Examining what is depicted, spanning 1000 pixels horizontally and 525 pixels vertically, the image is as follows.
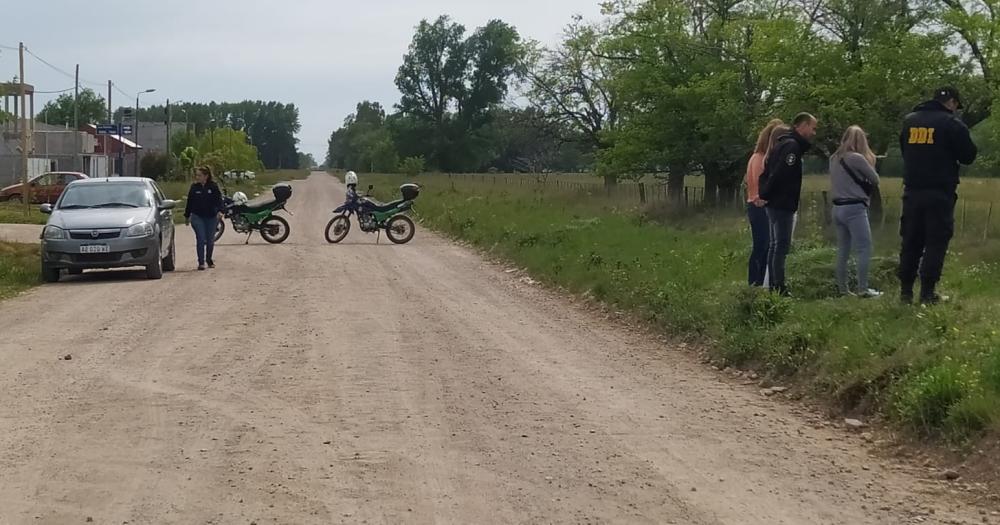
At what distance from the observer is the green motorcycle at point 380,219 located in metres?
24.2

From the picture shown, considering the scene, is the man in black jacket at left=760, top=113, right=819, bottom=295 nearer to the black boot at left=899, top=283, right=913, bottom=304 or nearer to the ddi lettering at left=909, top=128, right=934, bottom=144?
the black boot at left=899, top=283, right=913, bottom=304

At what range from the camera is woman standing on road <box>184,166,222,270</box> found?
18.8 meters

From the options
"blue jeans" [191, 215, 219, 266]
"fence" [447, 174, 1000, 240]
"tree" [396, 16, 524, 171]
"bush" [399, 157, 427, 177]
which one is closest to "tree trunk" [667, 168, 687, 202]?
"fence" [447, 174, 1000, 240]

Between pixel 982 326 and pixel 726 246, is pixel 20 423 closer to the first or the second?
pixel 982 326

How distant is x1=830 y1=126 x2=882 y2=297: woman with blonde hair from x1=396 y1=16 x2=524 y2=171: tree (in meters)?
96.4

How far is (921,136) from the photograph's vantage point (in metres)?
9.43

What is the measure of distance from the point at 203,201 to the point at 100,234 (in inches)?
108

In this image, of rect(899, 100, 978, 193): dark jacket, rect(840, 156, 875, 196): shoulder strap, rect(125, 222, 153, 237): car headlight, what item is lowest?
rect(125, 222, 153, 237): car headlight

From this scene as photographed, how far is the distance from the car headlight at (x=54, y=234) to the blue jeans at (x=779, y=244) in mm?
10477

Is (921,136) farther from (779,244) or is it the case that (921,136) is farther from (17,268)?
(17,268)

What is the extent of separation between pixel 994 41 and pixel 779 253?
1129 cm

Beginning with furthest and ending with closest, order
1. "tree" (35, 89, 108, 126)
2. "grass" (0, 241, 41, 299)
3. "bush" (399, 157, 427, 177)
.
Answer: "tree" (35, 89, 108, 126)
"bush" (399, 157, 427, 177)
"grass" (0, 241, 41, 299)

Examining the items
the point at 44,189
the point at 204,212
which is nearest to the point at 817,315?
the point at 204,212

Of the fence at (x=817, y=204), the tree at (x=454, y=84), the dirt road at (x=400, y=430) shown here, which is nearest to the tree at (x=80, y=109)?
the tree at (x=454, y=84)
